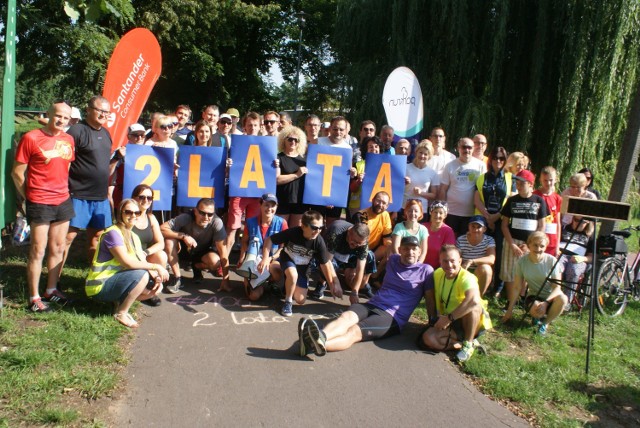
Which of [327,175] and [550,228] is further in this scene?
[327,175]

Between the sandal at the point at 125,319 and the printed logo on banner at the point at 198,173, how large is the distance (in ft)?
6.25

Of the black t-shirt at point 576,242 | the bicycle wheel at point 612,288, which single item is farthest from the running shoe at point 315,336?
the bicycle wheel at point 612,288

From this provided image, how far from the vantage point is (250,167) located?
622 centimetres

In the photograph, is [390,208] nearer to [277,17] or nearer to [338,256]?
[338,256]

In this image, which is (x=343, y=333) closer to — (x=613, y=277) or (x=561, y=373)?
(x=561, y=373)

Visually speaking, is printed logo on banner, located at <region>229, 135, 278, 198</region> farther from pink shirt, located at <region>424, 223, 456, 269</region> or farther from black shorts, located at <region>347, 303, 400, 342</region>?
black shorts, located at <region>347, 303, 400, 342</region>

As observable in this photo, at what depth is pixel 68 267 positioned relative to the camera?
6.06 m

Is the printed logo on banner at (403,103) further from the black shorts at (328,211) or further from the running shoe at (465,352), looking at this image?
the running shoe at (465,352)

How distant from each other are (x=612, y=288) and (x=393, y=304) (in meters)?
3.49

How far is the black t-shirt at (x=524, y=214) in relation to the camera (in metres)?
5.91

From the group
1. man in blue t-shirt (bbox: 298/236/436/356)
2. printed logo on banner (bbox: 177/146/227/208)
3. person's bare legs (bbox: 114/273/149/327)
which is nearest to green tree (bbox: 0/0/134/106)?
printed logo on banner (bbox: 177/146/227/208)

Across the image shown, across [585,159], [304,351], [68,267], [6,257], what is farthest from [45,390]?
[585,159]

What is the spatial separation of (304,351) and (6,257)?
13.6ft

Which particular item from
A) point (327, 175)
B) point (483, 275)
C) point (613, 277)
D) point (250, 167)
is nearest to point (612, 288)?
point (613, 277)
